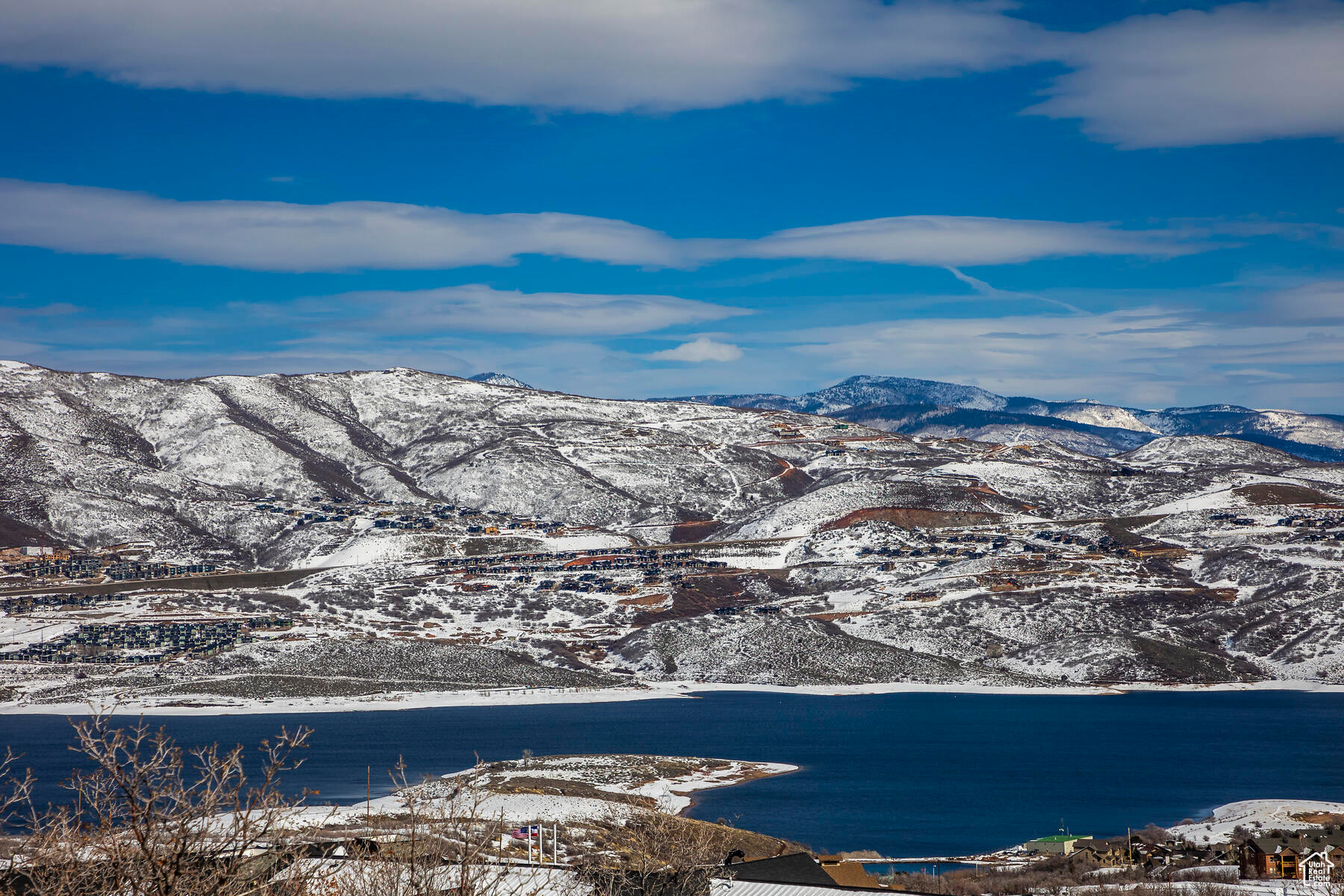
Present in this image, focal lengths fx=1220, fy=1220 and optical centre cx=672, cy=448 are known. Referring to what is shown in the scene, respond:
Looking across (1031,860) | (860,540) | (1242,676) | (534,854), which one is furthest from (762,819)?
(860,540)

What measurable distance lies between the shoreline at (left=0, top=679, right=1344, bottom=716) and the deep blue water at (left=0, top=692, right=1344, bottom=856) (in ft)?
6.62

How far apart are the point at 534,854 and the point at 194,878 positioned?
102ft

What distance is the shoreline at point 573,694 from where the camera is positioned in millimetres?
116938

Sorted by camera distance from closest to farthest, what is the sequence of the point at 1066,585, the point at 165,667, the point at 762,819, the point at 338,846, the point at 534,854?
the point at 338,846 → the point at 534,854 → the point at 762,819 → the point at 165,667 → the point at 1066,585

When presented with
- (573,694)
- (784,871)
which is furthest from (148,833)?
(573,694)

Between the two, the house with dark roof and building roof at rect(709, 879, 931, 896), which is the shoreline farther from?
building roof at rect(709, 879, 931, 896)

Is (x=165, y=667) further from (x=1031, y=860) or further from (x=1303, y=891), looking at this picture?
(x=1303, y=891)

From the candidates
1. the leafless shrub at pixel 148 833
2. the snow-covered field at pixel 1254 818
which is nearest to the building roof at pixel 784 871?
the leafless shrub at pixel 148 833

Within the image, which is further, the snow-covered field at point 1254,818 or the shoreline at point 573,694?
the shoreline at point 573,694

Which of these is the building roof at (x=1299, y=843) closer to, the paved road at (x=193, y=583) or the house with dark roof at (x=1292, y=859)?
the house with dark roof at (x=1292, y=859)

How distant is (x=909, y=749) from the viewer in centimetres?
9938

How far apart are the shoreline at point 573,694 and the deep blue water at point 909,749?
2.02m

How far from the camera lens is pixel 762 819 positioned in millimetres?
67688

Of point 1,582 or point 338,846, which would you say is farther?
point 1,582
